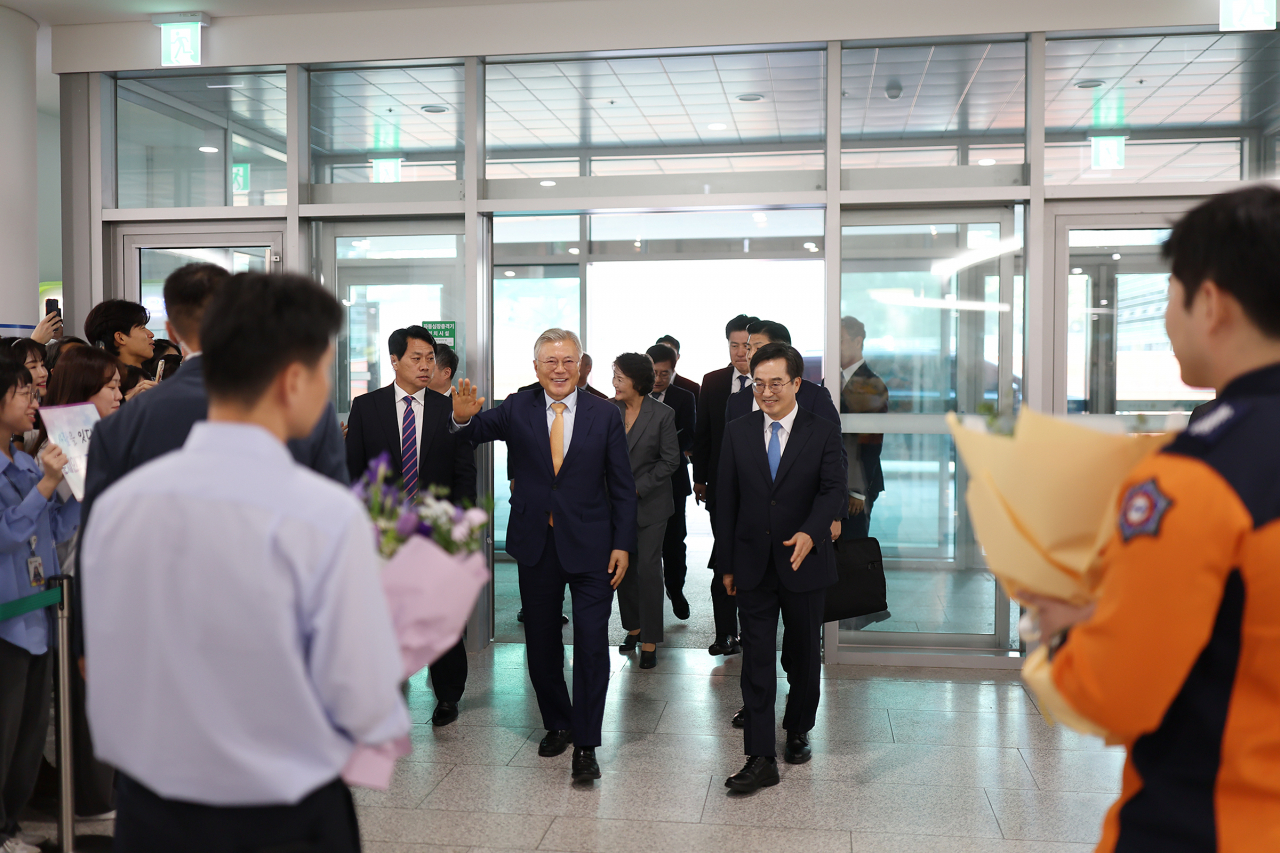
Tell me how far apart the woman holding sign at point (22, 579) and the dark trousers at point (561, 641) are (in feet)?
5.93

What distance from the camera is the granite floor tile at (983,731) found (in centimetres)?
445

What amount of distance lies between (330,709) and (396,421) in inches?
144

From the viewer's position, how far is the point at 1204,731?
1334 mm

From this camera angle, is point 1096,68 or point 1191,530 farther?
point 1096,68

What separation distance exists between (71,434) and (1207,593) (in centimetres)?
A: 330

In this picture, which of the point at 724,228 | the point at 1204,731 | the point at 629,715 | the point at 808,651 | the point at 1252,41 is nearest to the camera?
the point at 1204,731

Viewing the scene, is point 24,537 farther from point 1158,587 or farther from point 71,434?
point 1158,587

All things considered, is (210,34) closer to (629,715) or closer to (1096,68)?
(629,715)

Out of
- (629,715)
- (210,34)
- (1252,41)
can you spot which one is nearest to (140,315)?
(210,34)

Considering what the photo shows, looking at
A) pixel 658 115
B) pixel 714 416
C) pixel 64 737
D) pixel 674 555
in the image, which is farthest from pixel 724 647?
pixel 64 737

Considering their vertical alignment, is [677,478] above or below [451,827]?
above

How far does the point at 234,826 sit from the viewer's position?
4.76 ft

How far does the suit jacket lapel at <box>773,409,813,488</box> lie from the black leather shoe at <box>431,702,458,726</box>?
2.00 m

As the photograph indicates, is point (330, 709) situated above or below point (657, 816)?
above
